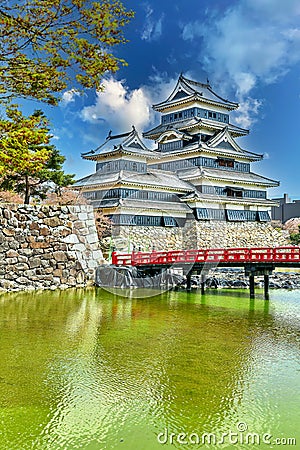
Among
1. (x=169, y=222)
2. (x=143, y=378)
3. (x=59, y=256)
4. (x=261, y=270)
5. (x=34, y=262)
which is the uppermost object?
(x=169, y=222)

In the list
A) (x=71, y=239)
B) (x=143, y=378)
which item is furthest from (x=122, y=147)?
(x=143, y=378)

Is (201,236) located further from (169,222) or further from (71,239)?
(71,239)

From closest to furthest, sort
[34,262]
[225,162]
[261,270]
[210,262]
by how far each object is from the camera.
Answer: [261,270] < [34,262] < [210,262] < [225,162]

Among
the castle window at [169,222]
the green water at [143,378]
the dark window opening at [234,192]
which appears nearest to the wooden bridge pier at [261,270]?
the green water at [143,378]

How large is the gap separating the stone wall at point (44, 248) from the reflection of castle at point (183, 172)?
8359mm

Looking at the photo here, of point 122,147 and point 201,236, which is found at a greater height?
point 122,147

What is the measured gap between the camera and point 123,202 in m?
27.5

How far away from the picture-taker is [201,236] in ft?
103
